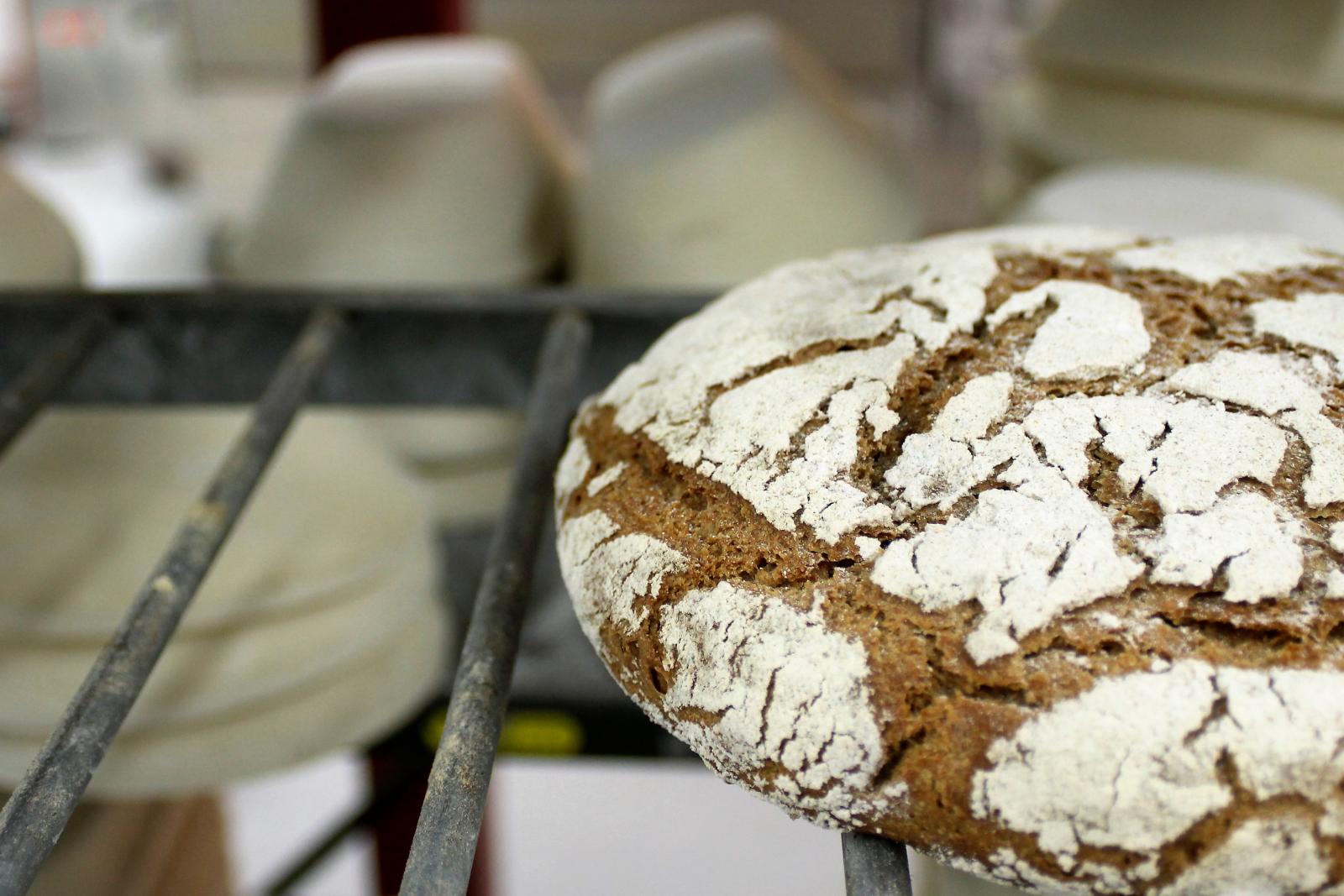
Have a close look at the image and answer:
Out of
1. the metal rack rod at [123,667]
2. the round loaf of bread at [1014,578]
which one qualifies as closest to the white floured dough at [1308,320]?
the round loaf of bread at [1014,578]

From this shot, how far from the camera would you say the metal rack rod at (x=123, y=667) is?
0.37 metres

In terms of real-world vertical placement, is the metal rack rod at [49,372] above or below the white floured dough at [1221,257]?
below

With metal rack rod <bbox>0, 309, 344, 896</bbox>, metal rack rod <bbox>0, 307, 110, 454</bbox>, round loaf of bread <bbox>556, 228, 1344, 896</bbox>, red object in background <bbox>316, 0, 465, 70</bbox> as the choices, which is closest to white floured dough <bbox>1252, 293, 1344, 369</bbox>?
round loaf of bread <bbox>556, 228, 1344, 896</bbox>

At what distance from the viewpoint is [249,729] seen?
82 centimetres

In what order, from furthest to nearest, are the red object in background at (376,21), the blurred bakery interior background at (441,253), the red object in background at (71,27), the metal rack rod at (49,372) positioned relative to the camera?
the red object in background at (71,27) → the red object in background at (376,21) → the blurred bakery interior background at (441,253) → the metal rack rod at (49,372)

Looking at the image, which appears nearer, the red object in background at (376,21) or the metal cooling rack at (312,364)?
the metal cooling rack at (312,364)

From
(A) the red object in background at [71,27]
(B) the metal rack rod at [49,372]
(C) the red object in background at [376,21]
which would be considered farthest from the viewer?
(A) the red object in background at [71,27]

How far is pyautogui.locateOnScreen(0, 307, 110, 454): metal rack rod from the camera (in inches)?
22.3

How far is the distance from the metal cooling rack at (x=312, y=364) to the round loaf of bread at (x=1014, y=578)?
92 millimetres

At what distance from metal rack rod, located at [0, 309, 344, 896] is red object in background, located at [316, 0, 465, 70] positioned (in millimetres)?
1191

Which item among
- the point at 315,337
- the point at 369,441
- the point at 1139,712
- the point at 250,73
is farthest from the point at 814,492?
the point at 250,73

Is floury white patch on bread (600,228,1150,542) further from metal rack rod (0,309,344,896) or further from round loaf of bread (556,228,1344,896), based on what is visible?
metal rack rod (0,309,344,896)

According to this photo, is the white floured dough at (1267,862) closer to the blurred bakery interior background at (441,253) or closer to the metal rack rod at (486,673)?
the metal rack rod at (486,673)

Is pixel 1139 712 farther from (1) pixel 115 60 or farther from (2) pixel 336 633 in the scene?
(1) pixel 115 60
